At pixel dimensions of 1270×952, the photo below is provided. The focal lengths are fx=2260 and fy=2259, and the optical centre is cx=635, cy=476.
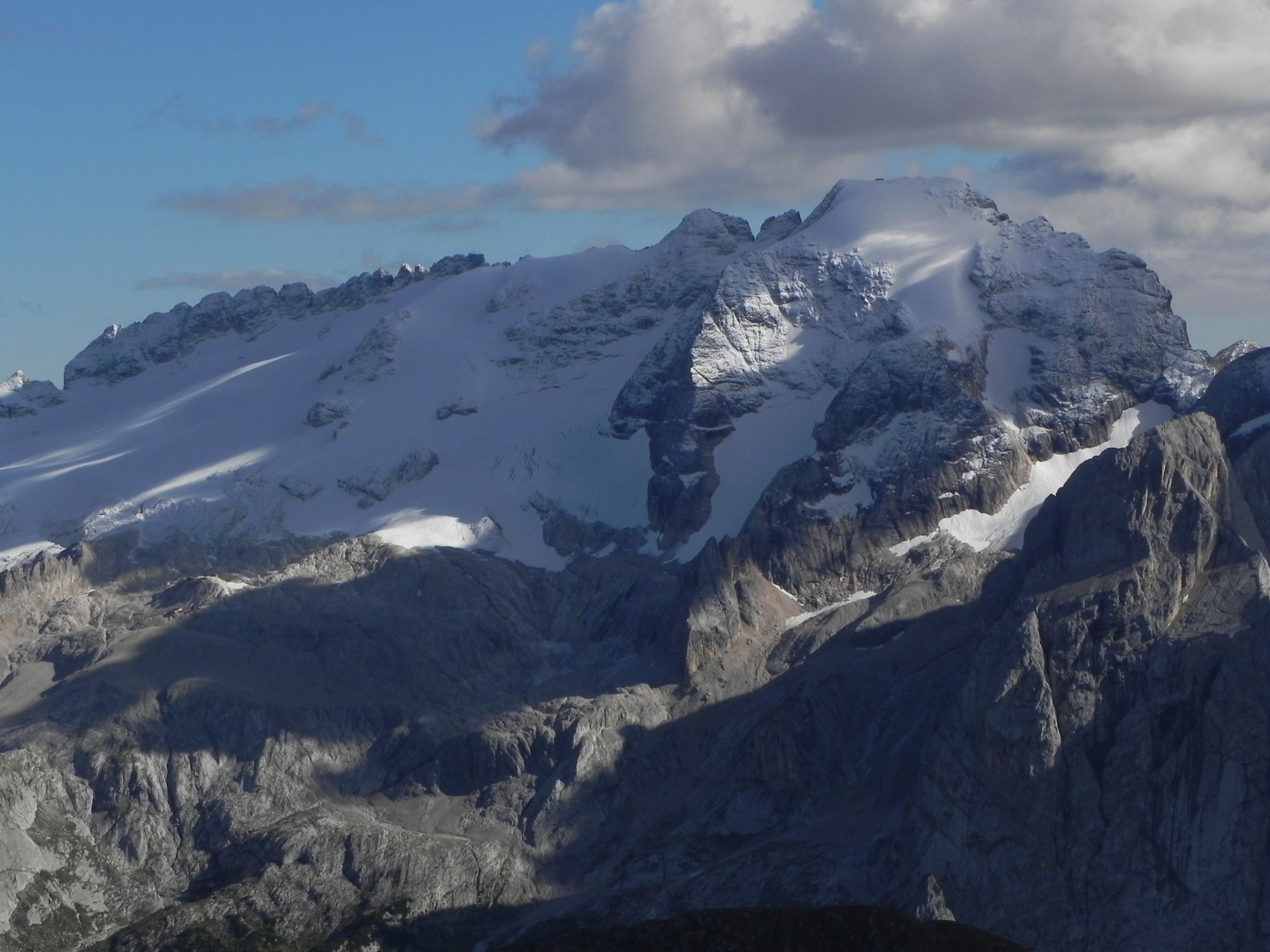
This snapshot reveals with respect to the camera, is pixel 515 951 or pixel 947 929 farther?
pixel 515 951

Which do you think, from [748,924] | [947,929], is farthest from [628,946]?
[947,929]

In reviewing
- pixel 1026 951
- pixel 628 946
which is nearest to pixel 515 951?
pixel 628 946

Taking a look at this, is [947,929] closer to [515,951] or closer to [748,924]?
[748,924]

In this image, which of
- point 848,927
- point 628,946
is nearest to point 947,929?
point 848,927

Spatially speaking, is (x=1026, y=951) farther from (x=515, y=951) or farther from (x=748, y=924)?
(x=515, y=951)

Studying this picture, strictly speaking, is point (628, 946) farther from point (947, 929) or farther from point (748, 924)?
point (947, 929)

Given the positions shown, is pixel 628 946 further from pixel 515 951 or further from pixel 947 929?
pixel 947 929

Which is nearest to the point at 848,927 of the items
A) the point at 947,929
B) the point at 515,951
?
the point at 947,929
